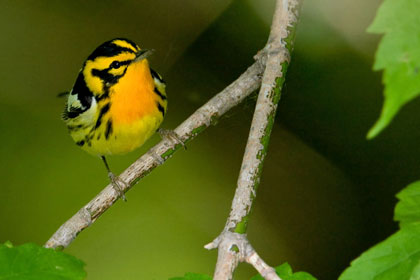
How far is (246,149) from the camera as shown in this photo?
0.70m

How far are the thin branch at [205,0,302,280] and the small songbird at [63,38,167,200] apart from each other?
1.20 feet

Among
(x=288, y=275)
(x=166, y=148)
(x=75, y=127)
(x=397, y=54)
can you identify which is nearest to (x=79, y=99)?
(x=75, y=127)

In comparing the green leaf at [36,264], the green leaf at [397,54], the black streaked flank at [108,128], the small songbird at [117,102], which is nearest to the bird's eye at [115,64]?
the small songbird at [117,102]

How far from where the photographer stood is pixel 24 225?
142cm

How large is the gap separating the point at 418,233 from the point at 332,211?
962 millimetres

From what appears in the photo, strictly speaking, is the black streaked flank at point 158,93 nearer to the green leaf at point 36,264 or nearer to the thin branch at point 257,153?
the thin branch at point 257,153

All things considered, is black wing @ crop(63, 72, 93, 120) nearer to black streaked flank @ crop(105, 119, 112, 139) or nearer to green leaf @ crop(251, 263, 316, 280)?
black streaked flank @ crop(105, 119, 112, 139)

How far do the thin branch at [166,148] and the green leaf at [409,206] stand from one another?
1.26ft

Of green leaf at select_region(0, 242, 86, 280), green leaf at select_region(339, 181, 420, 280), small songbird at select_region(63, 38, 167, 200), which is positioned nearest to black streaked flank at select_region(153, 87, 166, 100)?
small songbird at select_region(63, 38, 167, 200)

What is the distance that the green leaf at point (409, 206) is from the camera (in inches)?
19.8

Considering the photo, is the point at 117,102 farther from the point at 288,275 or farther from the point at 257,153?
the point at 288,275

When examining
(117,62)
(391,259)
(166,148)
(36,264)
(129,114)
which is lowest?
(391,259)

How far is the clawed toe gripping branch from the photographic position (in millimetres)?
554

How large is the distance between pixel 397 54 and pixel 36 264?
393 mm
